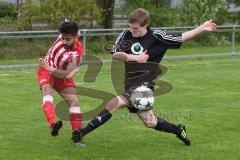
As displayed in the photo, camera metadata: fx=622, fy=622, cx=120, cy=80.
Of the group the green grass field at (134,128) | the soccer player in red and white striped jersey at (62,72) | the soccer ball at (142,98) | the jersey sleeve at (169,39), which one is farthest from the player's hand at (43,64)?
the jersey sleeve at (169,39)

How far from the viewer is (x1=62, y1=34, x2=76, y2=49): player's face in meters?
7.92

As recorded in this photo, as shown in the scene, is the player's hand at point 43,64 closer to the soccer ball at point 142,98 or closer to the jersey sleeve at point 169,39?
the soccer ball at point 142,98

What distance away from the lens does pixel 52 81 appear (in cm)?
823

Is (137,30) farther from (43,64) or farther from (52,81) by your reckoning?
(52,81)

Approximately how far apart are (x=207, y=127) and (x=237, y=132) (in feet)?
1.85

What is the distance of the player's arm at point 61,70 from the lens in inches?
310

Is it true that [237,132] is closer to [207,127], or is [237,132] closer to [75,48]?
[207,127]

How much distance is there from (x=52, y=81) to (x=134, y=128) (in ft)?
5.88

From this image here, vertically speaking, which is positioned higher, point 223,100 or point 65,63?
point 65,63

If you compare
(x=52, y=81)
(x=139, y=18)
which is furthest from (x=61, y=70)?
(x=139, y=18)

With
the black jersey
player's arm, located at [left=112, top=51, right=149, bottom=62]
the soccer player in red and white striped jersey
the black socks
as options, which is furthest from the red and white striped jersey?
the black socks

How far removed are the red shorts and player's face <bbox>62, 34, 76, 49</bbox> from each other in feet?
1.46

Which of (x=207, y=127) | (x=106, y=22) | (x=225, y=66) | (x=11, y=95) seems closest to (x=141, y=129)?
(x=207, y=127)

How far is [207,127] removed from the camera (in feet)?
31.2
